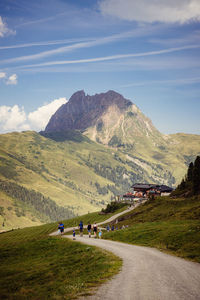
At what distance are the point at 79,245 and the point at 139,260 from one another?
14.9m

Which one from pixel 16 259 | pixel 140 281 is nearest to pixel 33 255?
pixel 16 259

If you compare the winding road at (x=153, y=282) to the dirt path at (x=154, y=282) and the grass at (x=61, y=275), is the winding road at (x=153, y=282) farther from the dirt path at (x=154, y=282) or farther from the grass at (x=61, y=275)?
the grass at (x=61, y=275)

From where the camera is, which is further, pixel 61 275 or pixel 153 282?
pixel 61 275

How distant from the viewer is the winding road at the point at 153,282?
50.0 ft

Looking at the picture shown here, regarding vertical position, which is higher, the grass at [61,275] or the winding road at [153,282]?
the winding road at [153,282]

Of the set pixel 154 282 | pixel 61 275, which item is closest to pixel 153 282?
pixel 154 282

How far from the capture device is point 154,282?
17.8m

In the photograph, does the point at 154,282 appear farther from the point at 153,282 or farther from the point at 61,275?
the point at 61,275

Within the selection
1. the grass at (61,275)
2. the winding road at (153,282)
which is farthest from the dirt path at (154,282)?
the grass at (61,275)

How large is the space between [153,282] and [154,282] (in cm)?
6

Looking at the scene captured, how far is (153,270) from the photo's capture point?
21.5 m

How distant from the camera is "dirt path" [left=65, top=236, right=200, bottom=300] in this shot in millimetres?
15250

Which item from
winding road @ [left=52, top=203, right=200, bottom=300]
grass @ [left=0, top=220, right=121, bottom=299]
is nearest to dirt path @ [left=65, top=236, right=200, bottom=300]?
winding road @ [left=52, top=203, right=200, bottom=300]

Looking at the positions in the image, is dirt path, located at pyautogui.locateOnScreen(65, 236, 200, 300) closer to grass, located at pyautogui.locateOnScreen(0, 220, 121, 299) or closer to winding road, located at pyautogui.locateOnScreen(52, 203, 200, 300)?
winding road, located at pyautogui.locateOnScreen(52, 203, 200, 300)
